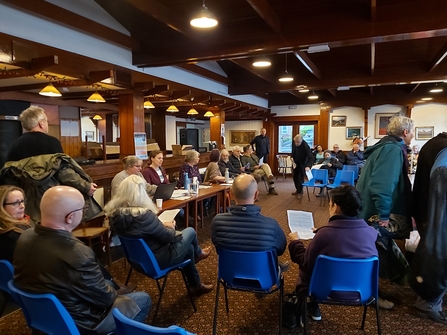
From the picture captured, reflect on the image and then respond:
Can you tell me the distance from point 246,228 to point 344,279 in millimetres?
679

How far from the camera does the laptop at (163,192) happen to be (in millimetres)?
3932

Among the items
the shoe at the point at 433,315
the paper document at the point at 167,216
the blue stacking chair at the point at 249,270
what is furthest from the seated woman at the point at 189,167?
the shoe at the point at 433,315

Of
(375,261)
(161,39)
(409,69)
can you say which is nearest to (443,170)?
(375,261)

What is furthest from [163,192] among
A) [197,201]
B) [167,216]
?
[197,201]

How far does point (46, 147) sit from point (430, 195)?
10.4 ft

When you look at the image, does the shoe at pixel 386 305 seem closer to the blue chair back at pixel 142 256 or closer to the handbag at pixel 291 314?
the handbag at pixel 291 314

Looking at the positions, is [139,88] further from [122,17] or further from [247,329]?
[247,329]

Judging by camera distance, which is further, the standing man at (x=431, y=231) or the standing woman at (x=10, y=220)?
the standing man at (x=431, y=231)

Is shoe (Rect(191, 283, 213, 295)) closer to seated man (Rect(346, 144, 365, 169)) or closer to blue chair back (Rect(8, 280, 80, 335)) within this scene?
blue chair back (Rect(8, 280, 80, 335))

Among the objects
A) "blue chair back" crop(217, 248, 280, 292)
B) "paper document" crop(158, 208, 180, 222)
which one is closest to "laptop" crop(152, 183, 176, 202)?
"paper document" crop(158, 208, 180, 222)

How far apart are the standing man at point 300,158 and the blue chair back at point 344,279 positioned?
19.1ft

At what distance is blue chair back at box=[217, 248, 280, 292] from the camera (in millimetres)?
2119

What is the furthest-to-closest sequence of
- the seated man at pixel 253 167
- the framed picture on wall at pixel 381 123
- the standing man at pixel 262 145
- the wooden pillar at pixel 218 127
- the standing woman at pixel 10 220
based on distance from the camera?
the framed picture on wall at pixel 381 123 → the wooden pillar at pixel 218 127 → the standing man at pixel 262 145 → the seated man at pixel 253 167 → the standing woman at pixel 10 220

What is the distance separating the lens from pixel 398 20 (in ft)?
12.7
